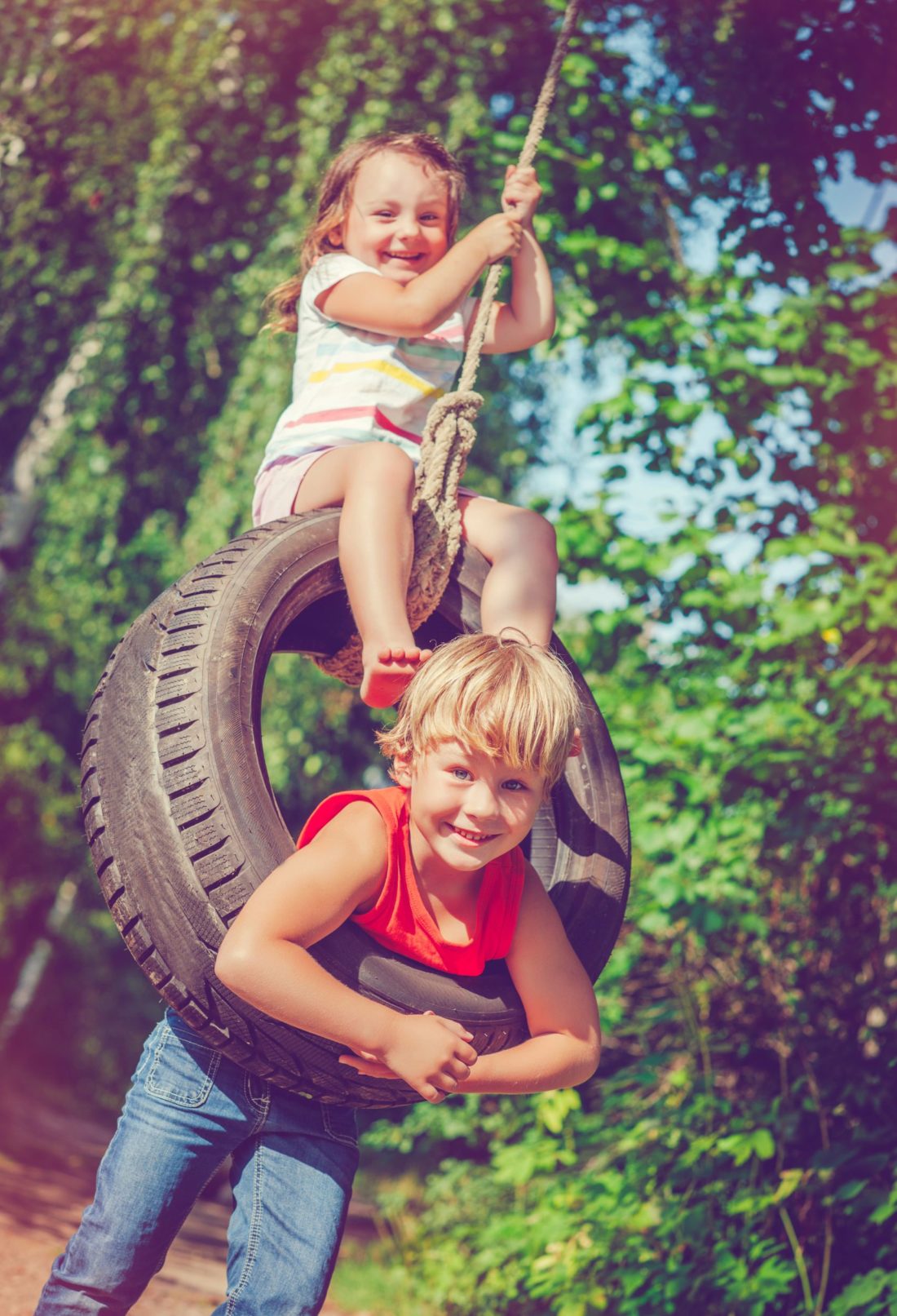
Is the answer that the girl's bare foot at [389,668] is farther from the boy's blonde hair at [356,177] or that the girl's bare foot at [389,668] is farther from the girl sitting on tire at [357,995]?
the boy's blonde hair at [356,177]

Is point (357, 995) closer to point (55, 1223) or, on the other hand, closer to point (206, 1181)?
point (206, 1181)

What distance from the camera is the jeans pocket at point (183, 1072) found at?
1512mm

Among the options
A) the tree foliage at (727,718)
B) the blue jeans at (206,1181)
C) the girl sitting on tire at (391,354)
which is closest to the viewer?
the blue jeans at (206,1181)

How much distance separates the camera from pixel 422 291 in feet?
5.82

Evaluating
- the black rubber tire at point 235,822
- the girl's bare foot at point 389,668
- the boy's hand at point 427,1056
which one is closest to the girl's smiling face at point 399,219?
the black rubber tire at point 235,822

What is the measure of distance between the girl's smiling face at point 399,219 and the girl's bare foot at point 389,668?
2.38 ft

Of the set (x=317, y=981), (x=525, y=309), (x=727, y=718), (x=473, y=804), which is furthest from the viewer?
(x=727, y=718)

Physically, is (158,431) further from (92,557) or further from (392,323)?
(392,323)

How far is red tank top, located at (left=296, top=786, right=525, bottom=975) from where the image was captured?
1390mm

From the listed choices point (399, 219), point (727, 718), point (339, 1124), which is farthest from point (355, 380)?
point (727, 718)

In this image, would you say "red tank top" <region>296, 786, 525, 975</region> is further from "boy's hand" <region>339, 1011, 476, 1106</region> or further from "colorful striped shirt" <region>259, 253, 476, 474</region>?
"colorful striped shirt" <region>259, 253, 476, 474</region>

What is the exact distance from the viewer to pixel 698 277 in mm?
3740

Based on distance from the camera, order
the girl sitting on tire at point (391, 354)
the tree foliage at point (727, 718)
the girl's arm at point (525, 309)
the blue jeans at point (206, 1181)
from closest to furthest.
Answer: the blue jeans at point (206, 1181) → the girl sitting on tire at point (391, 354) → the girl's arm at point (525, 309) → the tree foliage at point (727, 718)

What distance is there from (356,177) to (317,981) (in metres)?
1.41
